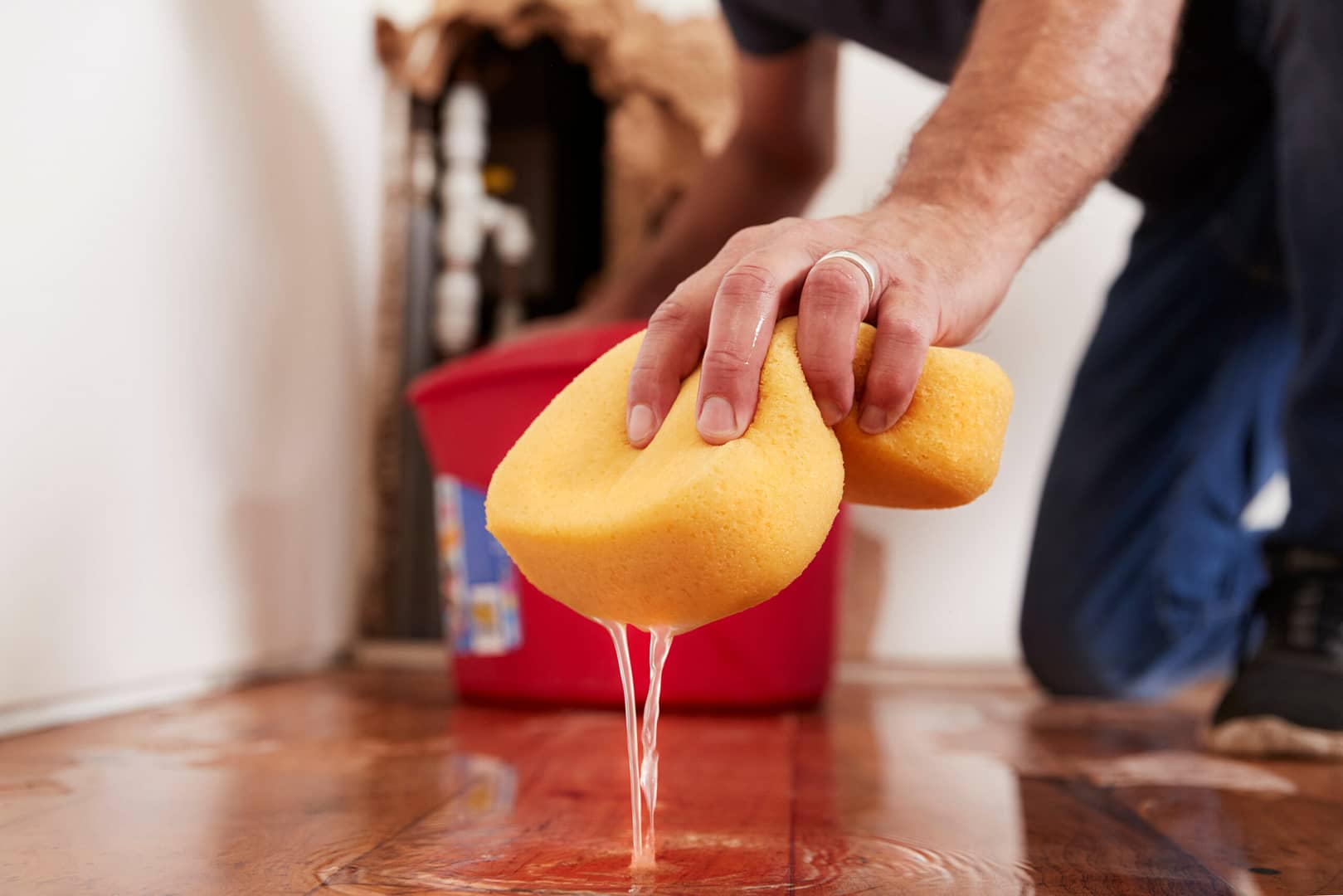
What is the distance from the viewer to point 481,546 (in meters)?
1.02

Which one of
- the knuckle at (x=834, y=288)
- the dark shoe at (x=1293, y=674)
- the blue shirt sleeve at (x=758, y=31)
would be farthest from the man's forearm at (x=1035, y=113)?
the blue shirt sleeve at (x=758, y=31)

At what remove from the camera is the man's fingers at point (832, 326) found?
0.43 metres

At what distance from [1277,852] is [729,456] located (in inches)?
12.9

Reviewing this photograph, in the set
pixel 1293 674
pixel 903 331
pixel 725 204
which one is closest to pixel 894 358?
pixel 903 331

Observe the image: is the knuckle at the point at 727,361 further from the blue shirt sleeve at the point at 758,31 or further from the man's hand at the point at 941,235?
the blue shirt sleeve at the point at 758,31

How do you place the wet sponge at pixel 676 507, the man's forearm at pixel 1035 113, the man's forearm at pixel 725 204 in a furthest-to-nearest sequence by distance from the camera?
the man's forearm at pixel 725 204 → the man's forearm at pixel 1035 113 → the wet sponge at pixel 676 507

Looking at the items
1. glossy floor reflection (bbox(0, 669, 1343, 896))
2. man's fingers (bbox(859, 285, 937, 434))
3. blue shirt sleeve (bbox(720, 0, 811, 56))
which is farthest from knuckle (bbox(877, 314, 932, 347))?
blue shirt sleeve (bbox(720, 0, 811, 56))

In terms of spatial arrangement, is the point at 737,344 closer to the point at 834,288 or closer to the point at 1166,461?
the point at 834,288

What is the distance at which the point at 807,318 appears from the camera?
0.44m

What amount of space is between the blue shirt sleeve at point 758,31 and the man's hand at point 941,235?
1.78 feet

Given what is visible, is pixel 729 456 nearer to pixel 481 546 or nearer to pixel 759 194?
pixel 481 546

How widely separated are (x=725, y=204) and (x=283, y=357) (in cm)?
49

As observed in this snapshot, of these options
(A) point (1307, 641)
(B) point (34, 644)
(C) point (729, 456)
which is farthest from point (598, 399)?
(A) point (1307, 641)

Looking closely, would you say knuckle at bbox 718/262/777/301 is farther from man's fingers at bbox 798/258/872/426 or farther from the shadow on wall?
the shadow on wall
